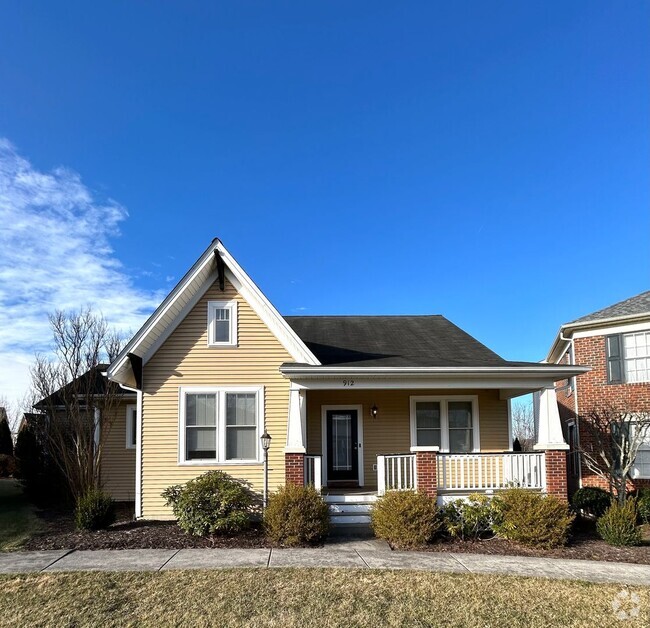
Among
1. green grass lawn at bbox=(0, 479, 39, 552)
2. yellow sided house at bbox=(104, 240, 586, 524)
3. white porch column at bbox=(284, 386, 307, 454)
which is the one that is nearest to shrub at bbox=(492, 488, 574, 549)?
yellow sided house at bbox=(104, 240, 586, 524)

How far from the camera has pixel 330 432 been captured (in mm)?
13375

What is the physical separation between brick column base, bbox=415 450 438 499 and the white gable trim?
2.80m

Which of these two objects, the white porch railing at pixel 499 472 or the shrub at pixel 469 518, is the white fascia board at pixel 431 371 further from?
the shrub at pixel 469 518

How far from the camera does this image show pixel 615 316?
16312 mm

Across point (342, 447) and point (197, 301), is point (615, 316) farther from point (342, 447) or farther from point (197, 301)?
point (197, 301)

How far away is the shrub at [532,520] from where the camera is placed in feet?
30.5

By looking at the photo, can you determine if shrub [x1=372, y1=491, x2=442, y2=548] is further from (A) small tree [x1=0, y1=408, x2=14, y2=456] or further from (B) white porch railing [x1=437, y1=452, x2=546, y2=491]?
(A) small tree [x1=0, y1=408, x2=14, y2=456]

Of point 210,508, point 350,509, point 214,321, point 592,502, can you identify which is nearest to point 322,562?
point 210,508

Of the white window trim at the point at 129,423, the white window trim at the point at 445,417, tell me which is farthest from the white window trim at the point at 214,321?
the white window trim at the point at 129,423

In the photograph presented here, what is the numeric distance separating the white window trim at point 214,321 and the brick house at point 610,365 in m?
10.1

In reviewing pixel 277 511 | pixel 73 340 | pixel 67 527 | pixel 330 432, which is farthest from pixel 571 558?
pixel 73 340

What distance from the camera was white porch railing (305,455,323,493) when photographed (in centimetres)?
1080

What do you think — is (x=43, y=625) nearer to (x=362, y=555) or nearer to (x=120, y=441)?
(x=362, y=555)

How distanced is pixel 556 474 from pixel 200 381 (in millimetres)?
7641
